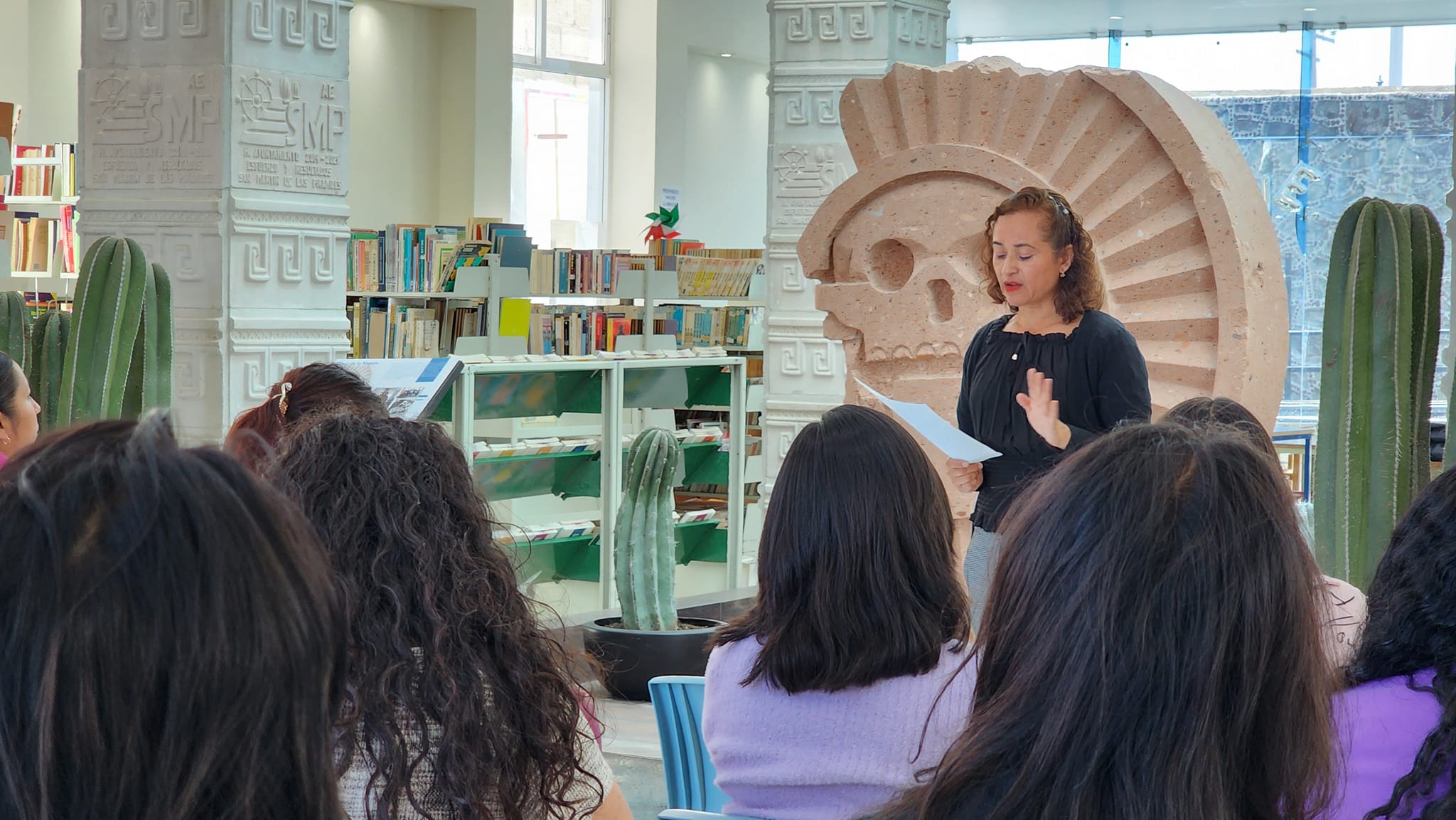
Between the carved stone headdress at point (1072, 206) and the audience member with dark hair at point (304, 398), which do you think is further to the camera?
the carved stone headdress at point (1072, 206)

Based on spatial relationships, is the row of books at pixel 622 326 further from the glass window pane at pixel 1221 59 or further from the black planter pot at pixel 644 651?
the black planter pot at pixel 644 651

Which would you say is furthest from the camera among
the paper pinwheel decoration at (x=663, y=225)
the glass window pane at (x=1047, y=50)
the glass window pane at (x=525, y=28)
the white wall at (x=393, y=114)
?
the glass window pane at (x=1047, y=50)

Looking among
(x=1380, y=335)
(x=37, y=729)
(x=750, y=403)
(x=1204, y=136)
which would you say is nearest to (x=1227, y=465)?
(x=37, y=729)

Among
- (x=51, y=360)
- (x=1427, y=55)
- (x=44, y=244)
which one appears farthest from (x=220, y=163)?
(x=1427, y=55)

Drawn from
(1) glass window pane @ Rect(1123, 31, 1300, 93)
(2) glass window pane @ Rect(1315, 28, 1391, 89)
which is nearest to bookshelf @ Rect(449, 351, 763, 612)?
(1) glass window pane @ Rect(1123, 31, 1300, 93)

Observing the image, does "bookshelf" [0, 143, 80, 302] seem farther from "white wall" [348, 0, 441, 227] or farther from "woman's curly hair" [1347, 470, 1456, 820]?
"woman's curly hair" [1347, 470, 1456, 820]

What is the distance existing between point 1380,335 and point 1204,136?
60 cm

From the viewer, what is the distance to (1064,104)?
3.44 metres

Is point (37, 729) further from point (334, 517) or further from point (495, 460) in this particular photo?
point (495, 460)

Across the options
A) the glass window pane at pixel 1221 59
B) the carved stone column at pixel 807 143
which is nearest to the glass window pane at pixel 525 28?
the glass window pane at pixel 1221 59

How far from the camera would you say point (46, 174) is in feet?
25.3

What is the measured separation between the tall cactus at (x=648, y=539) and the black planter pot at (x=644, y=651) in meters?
0.06

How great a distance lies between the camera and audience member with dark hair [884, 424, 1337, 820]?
0.85m

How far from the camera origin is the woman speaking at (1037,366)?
2.57m
